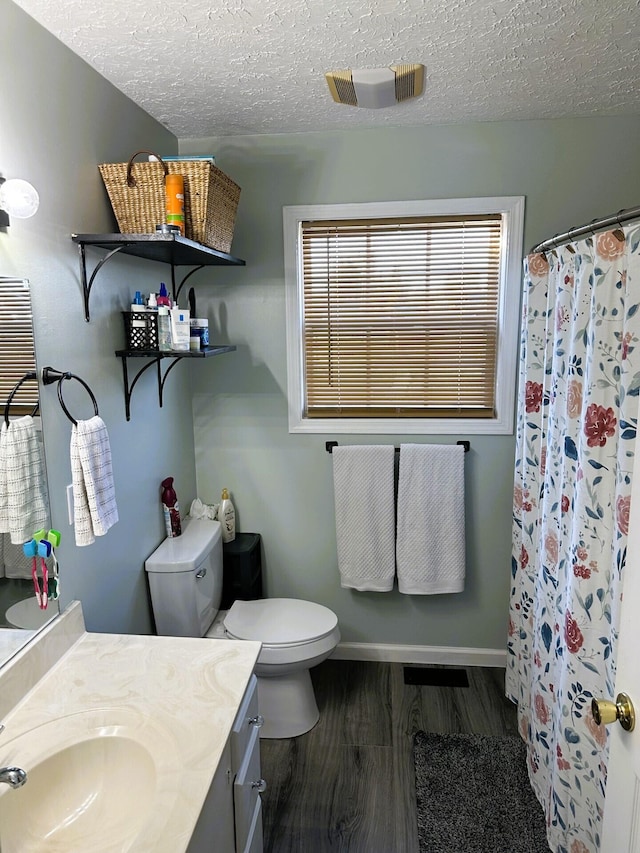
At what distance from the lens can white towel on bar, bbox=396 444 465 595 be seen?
8.64 ft

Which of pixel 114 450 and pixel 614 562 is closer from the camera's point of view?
pixel 614 562

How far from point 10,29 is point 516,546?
7.62 ft

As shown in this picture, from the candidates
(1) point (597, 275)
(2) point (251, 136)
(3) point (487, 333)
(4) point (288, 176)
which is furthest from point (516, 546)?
(2) point (251, 136)

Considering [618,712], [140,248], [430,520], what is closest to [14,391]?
[140,248]

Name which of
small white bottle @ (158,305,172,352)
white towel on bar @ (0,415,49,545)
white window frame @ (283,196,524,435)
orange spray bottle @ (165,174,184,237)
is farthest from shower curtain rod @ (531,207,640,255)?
white towel on bar @ (0,415,49,545)

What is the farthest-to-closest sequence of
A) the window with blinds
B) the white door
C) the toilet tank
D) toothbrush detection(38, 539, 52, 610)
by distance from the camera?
the toilet tank → toothbrush detection(38, 539, 52, 610) → the window with blinds → the white door

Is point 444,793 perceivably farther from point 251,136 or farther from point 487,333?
point 251,136

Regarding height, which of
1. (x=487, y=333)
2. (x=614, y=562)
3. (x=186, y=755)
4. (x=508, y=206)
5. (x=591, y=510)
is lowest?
(x=186, y=755)

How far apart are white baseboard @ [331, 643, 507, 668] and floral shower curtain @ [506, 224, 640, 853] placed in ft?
2.03

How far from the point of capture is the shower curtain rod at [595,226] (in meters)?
1.43

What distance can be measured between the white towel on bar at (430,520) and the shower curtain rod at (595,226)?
3.07 feet

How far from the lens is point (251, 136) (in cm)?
254

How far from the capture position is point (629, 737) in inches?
39.7

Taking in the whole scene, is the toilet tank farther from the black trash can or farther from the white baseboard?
the white baseboard
